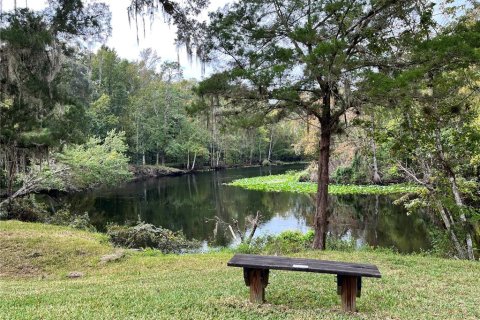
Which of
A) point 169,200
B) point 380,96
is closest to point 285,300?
point 380,96

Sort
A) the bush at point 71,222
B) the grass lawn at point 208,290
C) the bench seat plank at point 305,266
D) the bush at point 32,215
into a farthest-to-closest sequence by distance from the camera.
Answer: the bush at point 32,215
the bush at point 71,222
the grass lawn at point 208,290
the bench seat plank at point 305,266

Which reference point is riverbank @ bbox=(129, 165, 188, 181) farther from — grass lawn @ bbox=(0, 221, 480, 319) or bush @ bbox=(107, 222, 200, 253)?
grass lawn @ bbox=(0, 221, 480, 319)

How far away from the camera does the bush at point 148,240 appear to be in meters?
13.2

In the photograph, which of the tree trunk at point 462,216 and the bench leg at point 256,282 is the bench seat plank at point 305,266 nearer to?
the bench leg at point 256,282

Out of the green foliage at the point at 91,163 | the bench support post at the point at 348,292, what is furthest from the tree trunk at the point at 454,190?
the green foliage at the point at 91,163

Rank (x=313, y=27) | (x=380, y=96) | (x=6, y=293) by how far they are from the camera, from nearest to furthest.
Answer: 1. (x=6, y=293)
2. (x=380, y=96)
3. (x=313, y=27)

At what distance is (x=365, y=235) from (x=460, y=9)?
8753 millimetres

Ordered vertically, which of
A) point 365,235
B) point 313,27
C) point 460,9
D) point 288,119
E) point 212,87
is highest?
point 460,9

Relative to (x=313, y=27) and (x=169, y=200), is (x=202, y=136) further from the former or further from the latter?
(x=313, y=27)

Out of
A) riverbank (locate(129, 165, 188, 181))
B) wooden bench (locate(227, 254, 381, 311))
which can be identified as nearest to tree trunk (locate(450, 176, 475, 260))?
wooden bench (locate(227, 254, 381, 311))

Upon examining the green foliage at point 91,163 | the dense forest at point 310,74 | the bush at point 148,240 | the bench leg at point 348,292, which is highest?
the dense forest at point 310,74

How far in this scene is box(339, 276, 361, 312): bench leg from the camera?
178 inches

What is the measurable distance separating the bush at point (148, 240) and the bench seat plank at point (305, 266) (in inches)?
347

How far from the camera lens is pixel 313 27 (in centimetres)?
882
